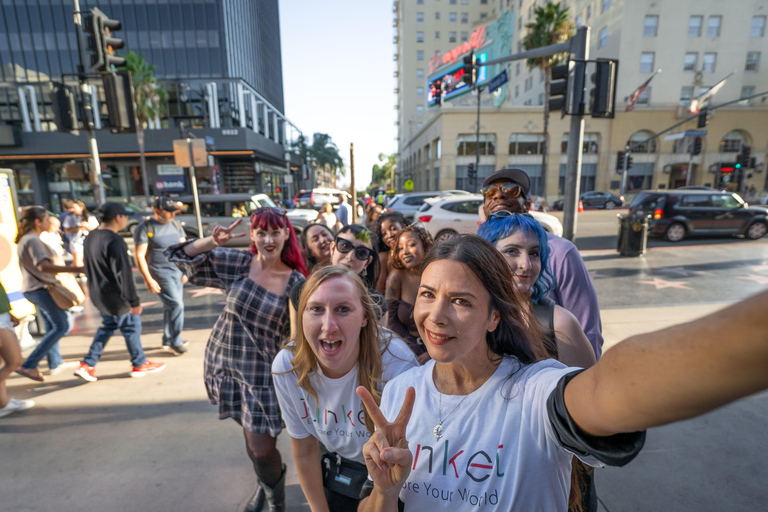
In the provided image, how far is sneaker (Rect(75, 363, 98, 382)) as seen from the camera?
4289 millimetres

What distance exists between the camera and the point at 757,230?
42.3 feet

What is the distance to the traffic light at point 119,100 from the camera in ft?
20.3

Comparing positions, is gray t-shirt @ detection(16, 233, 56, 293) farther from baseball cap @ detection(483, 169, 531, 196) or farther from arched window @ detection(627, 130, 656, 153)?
arched window @ detection(627, 130, 656, 153)

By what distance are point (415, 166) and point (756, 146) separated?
37.1m

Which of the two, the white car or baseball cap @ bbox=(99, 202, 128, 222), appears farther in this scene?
the white car

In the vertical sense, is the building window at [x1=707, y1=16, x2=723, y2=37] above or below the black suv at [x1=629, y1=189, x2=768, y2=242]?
above

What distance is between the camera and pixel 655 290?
7559 mm

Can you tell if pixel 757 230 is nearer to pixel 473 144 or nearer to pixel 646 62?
pixel 473 144

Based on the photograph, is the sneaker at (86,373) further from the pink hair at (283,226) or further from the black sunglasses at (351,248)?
the black sunglasses at (351,248)

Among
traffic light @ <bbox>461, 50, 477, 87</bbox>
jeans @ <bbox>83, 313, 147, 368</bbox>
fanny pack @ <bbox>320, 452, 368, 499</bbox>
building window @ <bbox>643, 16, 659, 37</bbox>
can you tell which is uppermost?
building window @ <bbox>643, 16, 659, 37</bbox>

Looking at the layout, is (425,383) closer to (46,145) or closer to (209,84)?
(209,84)

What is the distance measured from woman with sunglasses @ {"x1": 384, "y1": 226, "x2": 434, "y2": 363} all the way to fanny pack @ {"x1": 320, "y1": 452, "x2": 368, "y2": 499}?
4.14 ft

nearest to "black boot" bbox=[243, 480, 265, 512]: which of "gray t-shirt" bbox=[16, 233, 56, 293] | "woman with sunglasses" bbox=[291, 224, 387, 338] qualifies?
"woman with sunglasses" bbox=[291, 224, 387, 338]

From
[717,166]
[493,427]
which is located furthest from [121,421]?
[717,166]
